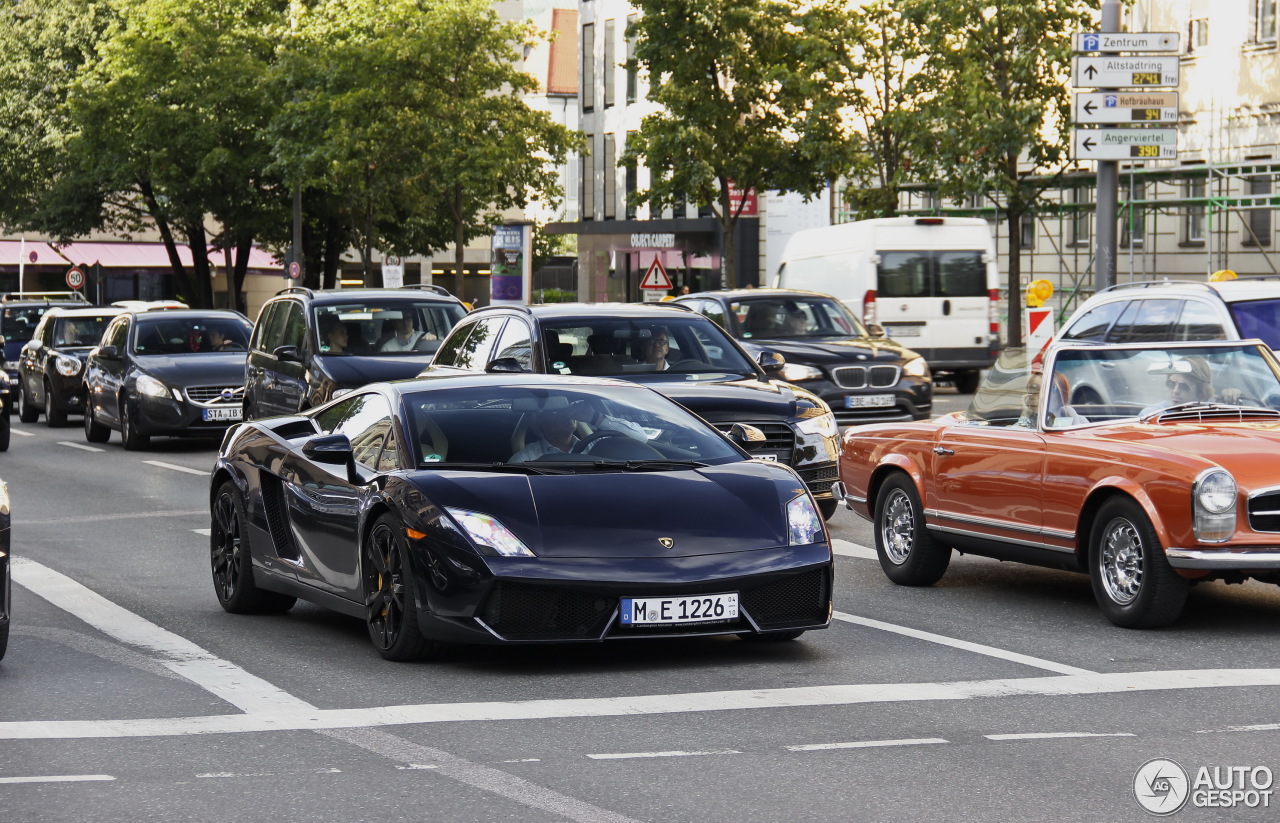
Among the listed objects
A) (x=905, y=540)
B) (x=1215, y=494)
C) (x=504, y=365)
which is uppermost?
(x=504, y=365)

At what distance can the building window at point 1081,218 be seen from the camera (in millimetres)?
45062

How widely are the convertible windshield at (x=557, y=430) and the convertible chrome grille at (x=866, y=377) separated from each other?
1156 cm

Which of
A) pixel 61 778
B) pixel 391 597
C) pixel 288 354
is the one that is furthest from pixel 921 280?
pixel 61 778

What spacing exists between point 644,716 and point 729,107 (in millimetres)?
40432

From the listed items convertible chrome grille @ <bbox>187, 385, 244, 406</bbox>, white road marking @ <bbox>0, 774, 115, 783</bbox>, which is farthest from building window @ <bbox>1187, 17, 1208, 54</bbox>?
white road marking @ <bbox>0, 774, 115, 783</bbox>

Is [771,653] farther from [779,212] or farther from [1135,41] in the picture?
[779,212]

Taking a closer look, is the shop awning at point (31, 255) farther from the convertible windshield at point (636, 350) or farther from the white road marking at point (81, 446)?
the convertible windshield at point (636, 350)

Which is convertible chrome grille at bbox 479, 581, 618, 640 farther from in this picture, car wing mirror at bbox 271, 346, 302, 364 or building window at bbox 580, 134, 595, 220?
building window at bbox 580, 134, 595, 220

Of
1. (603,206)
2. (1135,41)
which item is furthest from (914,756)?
(603,206)

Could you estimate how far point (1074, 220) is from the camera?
148 feet

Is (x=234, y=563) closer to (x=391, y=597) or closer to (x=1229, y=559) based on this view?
(x=391, y=597)

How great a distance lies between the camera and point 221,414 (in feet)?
76.1

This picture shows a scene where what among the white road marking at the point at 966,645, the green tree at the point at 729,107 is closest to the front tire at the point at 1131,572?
the white road marking at the point at 966,645

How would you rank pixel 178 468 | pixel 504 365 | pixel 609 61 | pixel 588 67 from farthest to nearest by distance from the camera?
pixel 588 67
pixel 609 61
pixel 178 468
pixel 504 365
